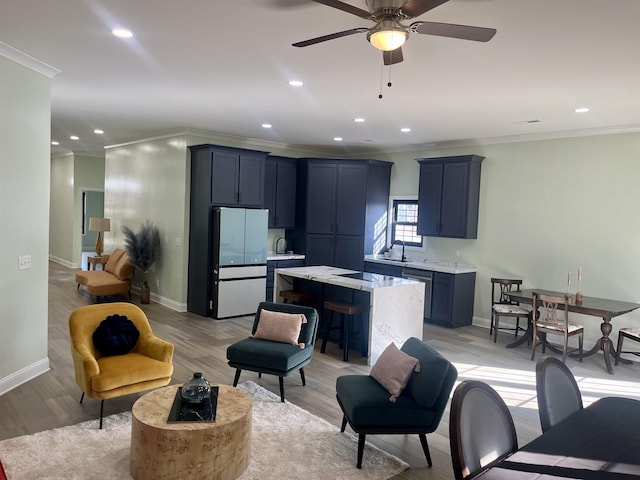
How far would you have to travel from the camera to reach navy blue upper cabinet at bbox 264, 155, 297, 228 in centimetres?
795

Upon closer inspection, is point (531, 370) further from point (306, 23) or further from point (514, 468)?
point (306, 23)

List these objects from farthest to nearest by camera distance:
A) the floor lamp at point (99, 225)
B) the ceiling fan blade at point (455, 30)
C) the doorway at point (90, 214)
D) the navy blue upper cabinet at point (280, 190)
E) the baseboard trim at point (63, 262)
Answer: the doorway at point (90, 214) → the baseboard trim at point (63, 262) → the floor lamp at point (99, 225) → the navy blue upper cabinet at point (280, 190) → the ceiling fan blade at point (455, 30)

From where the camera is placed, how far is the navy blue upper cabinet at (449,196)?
7.09 meters

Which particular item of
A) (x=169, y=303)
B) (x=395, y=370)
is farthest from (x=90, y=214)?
(x=395, y=370)

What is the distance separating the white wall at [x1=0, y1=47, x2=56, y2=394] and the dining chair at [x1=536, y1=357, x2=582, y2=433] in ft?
13.1

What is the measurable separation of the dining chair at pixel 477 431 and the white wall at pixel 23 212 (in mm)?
3740

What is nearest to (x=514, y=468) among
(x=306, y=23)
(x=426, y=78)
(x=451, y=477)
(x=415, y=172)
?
(x=451, y=477)

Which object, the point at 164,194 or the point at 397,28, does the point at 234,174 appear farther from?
the point at 397,28

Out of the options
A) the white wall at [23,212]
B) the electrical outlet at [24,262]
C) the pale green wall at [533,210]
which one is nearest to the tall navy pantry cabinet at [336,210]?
the pale green wall at [533,210]

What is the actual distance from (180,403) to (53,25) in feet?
8.63

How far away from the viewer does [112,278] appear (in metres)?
7.93

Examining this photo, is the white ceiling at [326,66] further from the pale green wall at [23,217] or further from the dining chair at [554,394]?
the dining chair at [554,394]

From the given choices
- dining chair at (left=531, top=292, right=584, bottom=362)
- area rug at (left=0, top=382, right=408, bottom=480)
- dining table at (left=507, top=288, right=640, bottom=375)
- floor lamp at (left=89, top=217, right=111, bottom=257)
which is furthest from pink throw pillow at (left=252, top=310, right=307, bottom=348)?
floor lamp at (left=89, top=217, right=111, bottom=257)

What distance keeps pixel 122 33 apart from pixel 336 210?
208 inches
